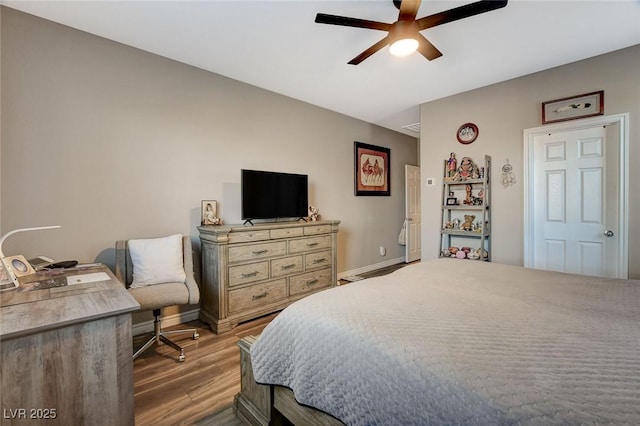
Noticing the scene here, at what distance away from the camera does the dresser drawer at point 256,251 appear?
9.11 feet

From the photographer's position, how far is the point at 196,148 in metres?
2.98

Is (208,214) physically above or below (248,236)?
above

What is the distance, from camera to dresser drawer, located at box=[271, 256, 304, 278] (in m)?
3.10

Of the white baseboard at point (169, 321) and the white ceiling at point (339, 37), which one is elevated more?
the white ceiling at point (339, 37)

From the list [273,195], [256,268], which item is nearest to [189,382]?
[256,268]

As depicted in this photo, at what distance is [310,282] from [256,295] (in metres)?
0.74

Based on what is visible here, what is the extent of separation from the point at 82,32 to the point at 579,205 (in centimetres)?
487

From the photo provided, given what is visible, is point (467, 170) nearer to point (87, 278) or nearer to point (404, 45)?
point (404, 45)

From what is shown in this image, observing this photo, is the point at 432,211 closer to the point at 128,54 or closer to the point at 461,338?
the point at 461,338

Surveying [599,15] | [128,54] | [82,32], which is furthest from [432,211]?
[82,32]

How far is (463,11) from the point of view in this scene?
1.73m

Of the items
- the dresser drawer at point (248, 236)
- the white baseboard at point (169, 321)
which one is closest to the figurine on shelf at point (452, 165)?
the dresser drawer at point (248, 236)

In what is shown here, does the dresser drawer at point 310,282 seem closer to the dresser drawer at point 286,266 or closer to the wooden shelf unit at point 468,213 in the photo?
the dresser drawer at point 286,266

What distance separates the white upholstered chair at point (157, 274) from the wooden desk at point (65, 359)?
881 millimetres
